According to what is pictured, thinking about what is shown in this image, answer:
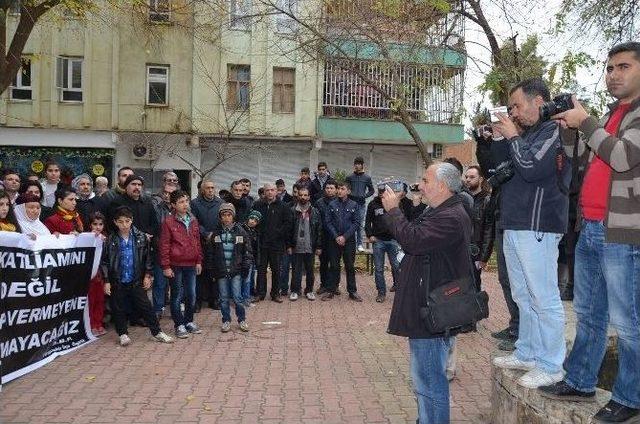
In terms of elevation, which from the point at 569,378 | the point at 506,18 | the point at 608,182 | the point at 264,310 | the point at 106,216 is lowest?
the point at 264,310

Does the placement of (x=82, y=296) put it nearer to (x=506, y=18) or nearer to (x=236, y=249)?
(x=236, y=249)

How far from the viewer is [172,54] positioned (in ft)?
81.8

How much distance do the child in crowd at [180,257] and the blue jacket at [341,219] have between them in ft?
11.4

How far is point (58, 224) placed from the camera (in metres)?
8.31

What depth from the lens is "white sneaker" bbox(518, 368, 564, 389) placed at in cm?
442

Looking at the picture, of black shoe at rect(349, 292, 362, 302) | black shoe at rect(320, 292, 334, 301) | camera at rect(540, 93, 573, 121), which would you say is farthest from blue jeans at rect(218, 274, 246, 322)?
camera at rect(540, 93, 573, 121)

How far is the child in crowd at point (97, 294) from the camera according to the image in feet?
27.7

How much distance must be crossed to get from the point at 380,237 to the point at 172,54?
16.4m

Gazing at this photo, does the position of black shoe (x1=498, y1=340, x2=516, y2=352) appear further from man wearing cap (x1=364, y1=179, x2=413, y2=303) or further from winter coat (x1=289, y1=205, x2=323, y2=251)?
winter coat (x1=289, y1=205, x2=323, y2=251)

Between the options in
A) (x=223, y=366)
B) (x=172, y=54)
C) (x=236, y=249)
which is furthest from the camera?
(x=172, y=54)

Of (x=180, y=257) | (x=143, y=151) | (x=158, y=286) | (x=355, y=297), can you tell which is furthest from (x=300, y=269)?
(x=143, y=151)

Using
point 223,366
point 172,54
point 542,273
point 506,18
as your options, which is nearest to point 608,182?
A: point 542,273

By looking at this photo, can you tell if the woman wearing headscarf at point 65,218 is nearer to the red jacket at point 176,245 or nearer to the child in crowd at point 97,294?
the child in crowd at point 97,294

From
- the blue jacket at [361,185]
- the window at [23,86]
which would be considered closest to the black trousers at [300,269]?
the blue jacket at [361,185]
